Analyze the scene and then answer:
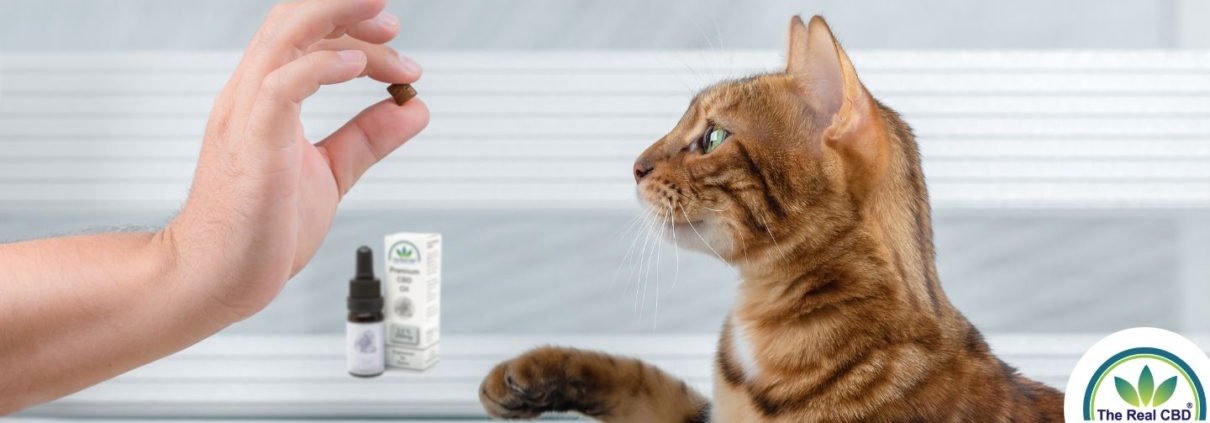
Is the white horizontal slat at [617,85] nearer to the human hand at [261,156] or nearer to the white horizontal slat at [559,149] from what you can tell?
the white horizontal slat at [559,149]

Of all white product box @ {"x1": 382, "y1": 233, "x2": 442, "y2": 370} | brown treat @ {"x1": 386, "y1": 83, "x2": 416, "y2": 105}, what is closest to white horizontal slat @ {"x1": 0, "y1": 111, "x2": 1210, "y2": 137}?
white product box @ {"x1": 382, "y1": 233, "x2": 442, "y2": 370}

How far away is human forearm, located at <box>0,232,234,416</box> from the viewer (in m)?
0.61

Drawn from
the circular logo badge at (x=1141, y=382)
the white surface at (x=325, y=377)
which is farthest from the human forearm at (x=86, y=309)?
the circular logo badge at (x=1141, y=382)

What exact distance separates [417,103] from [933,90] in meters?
0.55

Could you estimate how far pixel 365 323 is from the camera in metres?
0.99

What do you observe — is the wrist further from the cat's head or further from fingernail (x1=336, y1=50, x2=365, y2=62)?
the cat's head

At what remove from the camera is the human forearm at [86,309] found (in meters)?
0.61

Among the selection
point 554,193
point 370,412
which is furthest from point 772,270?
point 370,412

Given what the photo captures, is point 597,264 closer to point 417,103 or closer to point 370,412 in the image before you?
point 370,412

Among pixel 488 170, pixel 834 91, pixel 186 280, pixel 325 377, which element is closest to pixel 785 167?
pixel 834 91

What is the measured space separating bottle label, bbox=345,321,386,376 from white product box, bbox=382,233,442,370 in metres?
0.02

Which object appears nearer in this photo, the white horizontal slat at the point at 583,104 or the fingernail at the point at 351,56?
the fingernail at the point at 351,56

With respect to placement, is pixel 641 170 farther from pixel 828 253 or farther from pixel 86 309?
pixel 86 309

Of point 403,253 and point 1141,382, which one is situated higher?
point 403,253
